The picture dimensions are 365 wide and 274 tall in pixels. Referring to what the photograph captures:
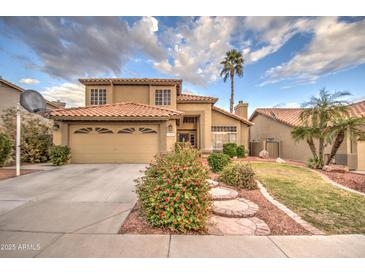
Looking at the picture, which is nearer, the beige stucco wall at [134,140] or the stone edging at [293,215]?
the stone edging at [293,215]

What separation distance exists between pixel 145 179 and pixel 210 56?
417 cm

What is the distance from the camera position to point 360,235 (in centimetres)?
282

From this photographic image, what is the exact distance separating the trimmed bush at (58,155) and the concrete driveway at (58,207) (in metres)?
2.60

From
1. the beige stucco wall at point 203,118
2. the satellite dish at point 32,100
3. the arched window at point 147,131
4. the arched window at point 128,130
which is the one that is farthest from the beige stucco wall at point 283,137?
the satellite dish at point 32,100

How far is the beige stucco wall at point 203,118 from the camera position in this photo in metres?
14.3

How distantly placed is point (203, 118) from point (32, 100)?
11083 millimetres

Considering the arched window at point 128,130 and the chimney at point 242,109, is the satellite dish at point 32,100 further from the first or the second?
the chimney at point 242,109

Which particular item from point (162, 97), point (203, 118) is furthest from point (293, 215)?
point (162, 97)

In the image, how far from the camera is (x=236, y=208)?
3701 millimetres

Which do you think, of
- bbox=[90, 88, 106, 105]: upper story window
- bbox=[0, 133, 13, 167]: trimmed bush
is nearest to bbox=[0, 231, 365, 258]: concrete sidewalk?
bbox=[0, 133, 13, 167]: trimmed bush

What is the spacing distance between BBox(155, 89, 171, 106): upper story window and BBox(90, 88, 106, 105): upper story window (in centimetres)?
439

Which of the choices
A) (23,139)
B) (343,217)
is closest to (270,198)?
(343,217)

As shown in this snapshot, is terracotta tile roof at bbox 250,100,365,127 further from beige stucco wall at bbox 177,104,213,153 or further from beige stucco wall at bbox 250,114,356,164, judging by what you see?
beige stucco wall at bbox 177,104,213,153
